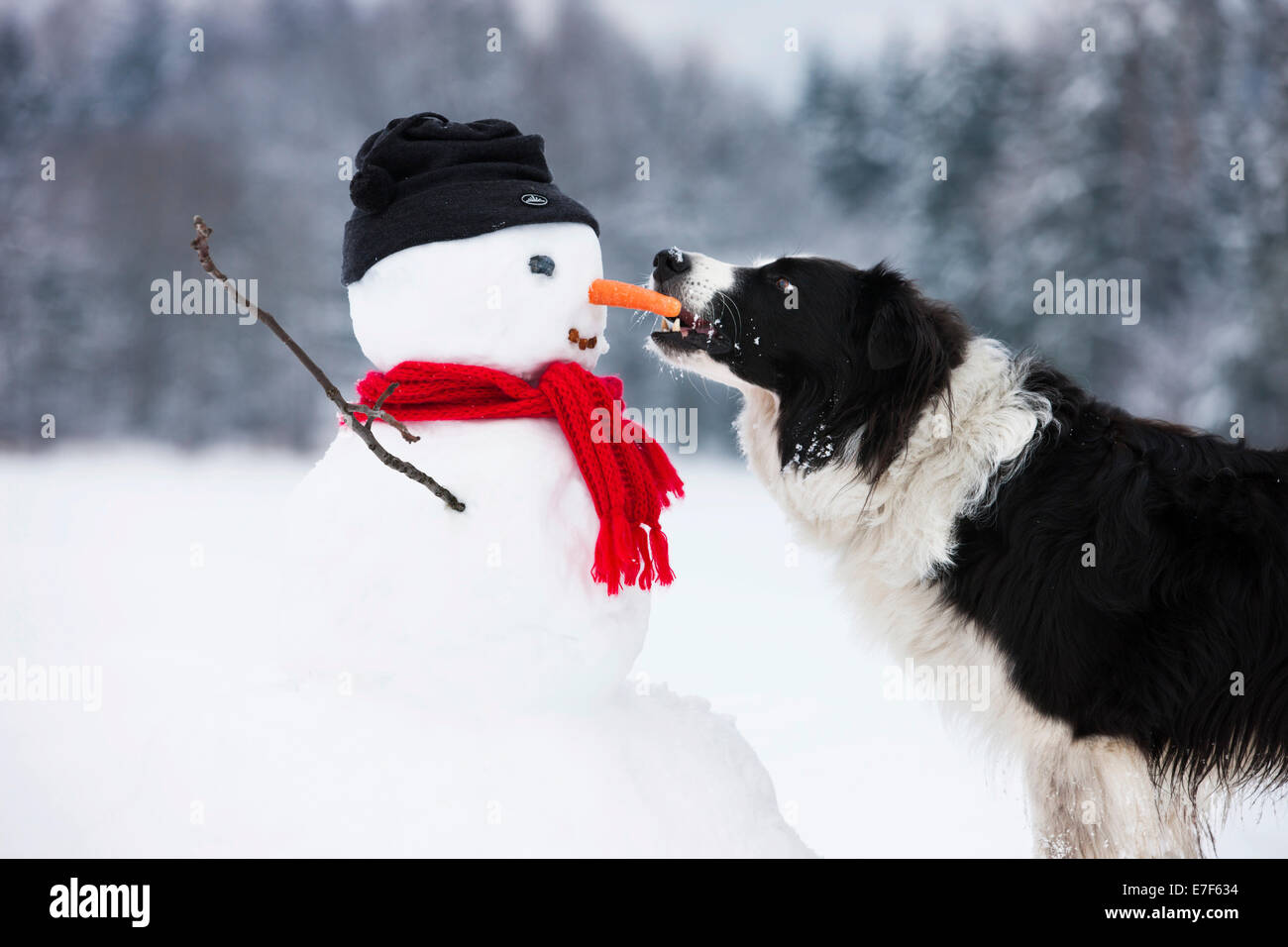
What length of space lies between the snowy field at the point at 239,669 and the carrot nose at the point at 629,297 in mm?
710

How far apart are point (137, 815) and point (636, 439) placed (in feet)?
3.72

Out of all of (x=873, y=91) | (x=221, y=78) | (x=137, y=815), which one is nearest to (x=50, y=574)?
(x=137, y=815)

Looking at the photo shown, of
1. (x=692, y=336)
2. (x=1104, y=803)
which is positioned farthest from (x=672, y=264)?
(x=1104, y=803)

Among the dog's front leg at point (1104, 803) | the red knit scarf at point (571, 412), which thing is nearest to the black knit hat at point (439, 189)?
the red knit scarf at point (571, 412)

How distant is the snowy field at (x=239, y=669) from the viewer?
1.76 metres

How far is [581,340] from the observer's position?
2.02 meters

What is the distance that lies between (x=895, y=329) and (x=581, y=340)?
2.39 ft

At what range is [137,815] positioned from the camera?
1.65m

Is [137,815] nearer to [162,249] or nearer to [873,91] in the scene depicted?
[162,249]

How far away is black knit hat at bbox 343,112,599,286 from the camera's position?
188cm

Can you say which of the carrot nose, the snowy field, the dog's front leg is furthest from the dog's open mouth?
the dog's front leg

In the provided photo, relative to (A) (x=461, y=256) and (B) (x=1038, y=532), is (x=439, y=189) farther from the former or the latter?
(B) (x=1038, y=532)

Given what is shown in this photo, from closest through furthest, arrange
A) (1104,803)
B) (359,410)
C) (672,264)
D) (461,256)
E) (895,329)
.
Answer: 1. (359,410)
2. (461,256)
3. (1104,803)
4. (895,329)
5. (672,264)

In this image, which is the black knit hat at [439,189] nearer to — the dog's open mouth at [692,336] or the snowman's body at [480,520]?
the snowman's body at [480,520]
